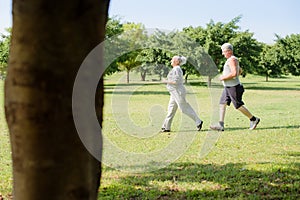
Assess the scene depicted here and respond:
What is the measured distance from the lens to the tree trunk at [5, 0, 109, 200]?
1.51 meters

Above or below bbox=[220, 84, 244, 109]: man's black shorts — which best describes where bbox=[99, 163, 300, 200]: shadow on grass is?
below

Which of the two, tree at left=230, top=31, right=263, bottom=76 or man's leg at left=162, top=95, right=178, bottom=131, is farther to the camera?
tree at left=230, top=31, right=263, bottom=76

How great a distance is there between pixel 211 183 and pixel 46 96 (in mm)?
3908

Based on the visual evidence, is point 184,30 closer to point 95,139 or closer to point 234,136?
point 234,136

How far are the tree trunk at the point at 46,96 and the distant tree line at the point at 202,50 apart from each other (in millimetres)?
11703

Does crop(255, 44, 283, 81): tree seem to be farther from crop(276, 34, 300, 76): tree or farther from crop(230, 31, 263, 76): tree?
crop(230, 31, 263, 76): tree

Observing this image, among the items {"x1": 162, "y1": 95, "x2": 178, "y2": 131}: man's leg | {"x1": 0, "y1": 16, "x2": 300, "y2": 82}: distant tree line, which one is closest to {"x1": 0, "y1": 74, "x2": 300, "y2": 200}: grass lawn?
{"x1": 162, "y1": 95, "x2": 178, "y2": 131}: man's leg

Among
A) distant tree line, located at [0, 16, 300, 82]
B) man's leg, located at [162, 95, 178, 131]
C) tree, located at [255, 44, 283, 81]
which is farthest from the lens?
tree, located at [255, 44, 283, 81]

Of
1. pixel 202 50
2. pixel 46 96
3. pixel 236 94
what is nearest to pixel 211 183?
pixel 46 96

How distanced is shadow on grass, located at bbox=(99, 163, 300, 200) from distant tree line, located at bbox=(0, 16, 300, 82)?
7.99 metres

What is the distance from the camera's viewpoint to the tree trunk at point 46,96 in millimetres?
1509

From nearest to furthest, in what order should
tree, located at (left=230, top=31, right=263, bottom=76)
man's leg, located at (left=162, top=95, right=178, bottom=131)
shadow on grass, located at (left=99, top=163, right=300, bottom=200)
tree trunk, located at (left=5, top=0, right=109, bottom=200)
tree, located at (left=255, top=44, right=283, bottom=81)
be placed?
tree trunk, located at (left=5, top=0, right=109, bottom=200), shadow on grass, located at (left=99, top=163, right=300, bottom=200), man's leg, located at (left=162, top=95, right=178, bottom=131), tree, located at (left=230, top=31, right=263, bottom=76), tree, located at (left=255, top=44, right=283, bottom=81)

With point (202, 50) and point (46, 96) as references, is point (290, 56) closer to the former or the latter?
point (202, 50)

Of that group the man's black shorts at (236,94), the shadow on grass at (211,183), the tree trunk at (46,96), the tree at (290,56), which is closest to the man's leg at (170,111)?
the man's black shorts at (236,94)
